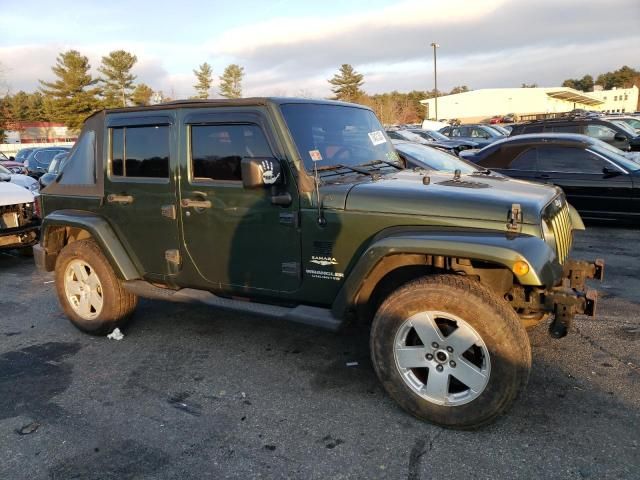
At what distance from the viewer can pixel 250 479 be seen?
2.72 meters

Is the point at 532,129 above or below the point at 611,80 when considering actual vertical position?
below

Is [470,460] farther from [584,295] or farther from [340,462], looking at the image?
[584,295]

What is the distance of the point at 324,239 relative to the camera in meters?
3.46

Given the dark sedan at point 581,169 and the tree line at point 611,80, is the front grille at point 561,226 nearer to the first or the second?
the dark sedan at point 581,169

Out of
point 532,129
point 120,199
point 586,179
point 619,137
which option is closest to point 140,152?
point 120,199

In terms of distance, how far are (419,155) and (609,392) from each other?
4.67 m

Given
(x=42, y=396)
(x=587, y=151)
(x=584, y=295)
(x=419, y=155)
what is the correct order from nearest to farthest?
(x=584, y=295) < (x=42, y=396) < (x=419, y=155) < (x=587, y=151)

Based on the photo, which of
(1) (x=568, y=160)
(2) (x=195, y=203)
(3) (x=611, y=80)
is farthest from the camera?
(3) (x=611, y=80)

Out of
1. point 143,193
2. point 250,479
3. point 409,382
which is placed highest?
point 143,193

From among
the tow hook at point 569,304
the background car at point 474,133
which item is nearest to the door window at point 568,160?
the tow hook at point 569,304

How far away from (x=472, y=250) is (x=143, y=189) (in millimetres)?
2684

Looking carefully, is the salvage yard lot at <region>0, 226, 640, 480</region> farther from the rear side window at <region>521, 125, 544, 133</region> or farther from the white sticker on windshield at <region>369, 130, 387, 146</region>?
the rear side window at <region>521, 125, 544, 133</region>

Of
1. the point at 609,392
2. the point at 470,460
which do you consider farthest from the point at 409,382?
the point at 609,392

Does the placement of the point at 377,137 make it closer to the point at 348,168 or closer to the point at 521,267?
the point at 348,168
